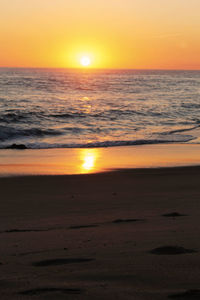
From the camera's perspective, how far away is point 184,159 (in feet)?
37.7

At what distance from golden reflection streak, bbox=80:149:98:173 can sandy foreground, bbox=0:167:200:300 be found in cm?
235

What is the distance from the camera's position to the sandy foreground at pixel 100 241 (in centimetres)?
307

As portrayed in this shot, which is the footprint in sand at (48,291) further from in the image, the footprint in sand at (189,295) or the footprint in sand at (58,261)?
the footprint in sand at (189,295)

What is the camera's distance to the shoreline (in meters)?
9.82

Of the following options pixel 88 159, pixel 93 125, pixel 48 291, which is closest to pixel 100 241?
pixel 48 291

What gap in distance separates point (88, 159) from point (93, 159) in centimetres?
14

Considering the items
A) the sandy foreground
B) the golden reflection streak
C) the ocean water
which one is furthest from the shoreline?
the sandy foreground

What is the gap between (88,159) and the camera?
11805 mm

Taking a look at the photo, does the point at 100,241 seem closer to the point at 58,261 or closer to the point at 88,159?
the point at 58,261

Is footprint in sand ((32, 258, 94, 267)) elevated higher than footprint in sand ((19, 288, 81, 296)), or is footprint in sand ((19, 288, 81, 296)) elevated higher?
footprint in sand ((19, 288, 81, 296))

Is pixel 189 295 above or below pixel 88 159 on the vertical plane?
above

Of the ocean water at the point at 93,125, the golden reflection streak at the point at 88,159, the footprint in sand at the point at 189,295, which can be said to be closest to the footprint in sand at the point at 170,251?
the footprint in sand at the point at 189,295

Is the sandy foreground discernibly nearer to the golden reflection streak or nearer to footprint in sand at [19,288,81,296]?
footprint in sand at [19,288,81,296]

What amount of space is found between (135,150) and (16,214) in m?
8.46
